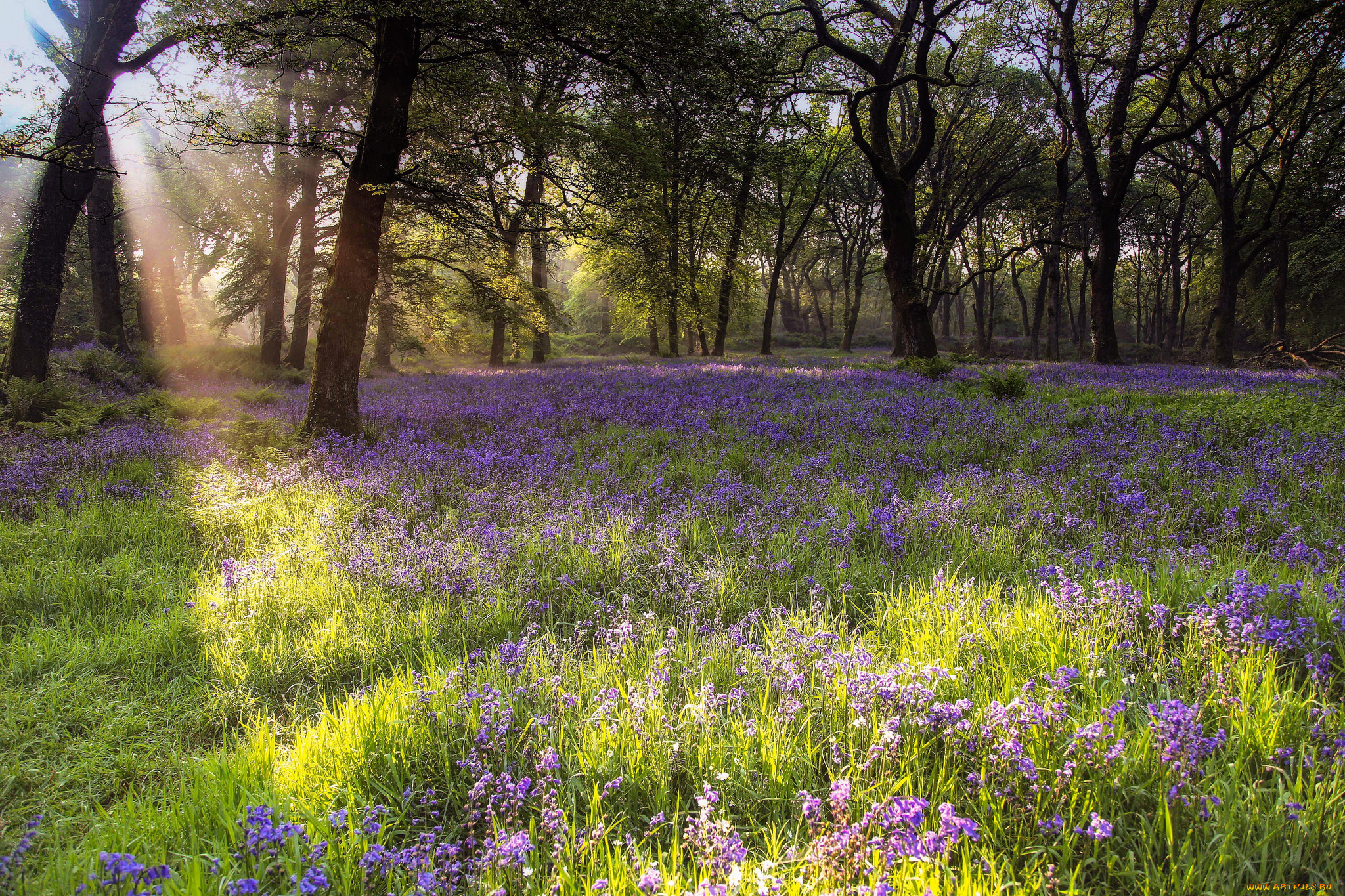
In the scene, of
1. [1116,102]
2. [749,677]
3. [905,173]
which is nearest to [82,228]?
[905,173]

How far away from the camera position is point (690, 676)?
8.29 ft

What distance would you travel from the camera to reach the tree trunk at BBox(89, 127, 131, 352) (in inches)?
580

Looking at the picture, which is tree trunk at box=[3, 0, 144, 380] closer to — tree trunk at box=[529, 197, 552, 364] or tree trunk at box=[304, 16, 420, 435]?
tree trunk at box=[304, 16, 420, 435]

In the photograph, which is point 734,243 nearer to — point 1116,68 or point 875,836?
point 1116,68

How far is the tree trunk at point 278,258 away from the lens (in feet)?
64.9

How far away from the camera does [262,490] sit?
5.40 m

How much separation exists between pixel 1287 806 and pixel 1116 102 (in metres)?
23.4

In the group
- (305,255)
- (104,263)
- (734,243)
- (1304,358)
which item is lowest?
(1304,358)

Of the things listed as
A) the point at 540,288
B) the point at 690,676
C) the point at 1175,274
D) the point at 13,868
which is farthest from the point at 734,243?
the point at 1175,274

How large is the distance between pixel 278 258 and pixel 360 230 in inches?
648

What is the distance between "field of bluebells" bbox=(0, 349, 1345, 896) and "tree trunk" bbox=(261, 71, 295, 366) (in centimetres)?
1682

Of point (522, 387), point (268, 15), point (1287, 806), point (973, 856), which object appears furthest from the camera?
point (522, 387)

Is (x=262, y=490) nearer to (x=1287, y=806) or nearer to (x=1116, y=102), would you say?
(x=1287, y=806)

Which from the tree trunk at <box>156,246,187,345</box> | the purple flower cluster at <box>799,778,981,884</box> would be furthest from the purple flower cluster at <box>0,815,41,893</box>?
the tree trunk at <box>156,246,187,345</box>
